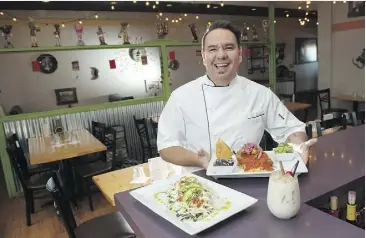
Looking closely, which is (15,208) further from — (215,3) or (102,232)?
(215,3)

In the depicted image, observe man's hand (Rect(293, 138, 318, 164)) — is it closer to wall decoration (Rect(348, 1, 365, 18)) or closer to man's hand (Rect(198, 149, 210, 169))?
man's hand (Rect(198, 149, 210, 169))

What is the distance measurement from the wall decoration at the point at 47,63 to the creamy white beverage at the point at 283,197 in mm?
6256

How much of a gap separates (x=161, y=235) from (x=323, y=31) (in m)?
7.13

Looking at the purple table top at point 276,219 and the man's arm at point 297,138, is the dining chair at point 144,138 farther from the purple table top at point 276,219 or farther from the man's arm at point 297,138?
the purple table top at point 276,219

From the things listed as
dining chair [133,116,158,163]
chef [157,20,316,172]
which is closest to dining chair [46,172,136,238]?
chef [157,20,316,172]

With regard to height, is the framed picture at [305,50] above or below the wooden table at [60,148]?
above

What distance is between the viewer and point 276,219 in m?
0.86

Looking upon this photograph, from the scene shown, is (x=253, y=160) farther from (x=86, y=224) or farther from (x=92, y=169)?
(x=92, y=169)

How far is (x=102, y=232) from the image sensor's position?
181 cm

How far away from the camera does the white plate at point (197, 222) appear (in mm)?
824

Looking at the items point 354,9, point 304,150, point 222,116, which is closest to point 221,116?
point 222,116

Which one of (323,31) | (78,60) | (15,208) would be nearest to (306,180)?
(15,208)

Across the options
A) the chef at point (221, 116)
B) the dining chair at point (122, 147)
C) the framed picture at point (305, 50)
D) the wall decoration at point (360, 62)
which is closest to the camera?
the chef at point (221, 116)

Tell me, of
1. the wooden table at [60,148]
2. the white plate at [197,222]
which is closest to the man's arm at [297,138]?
the white plate at [197,222]
